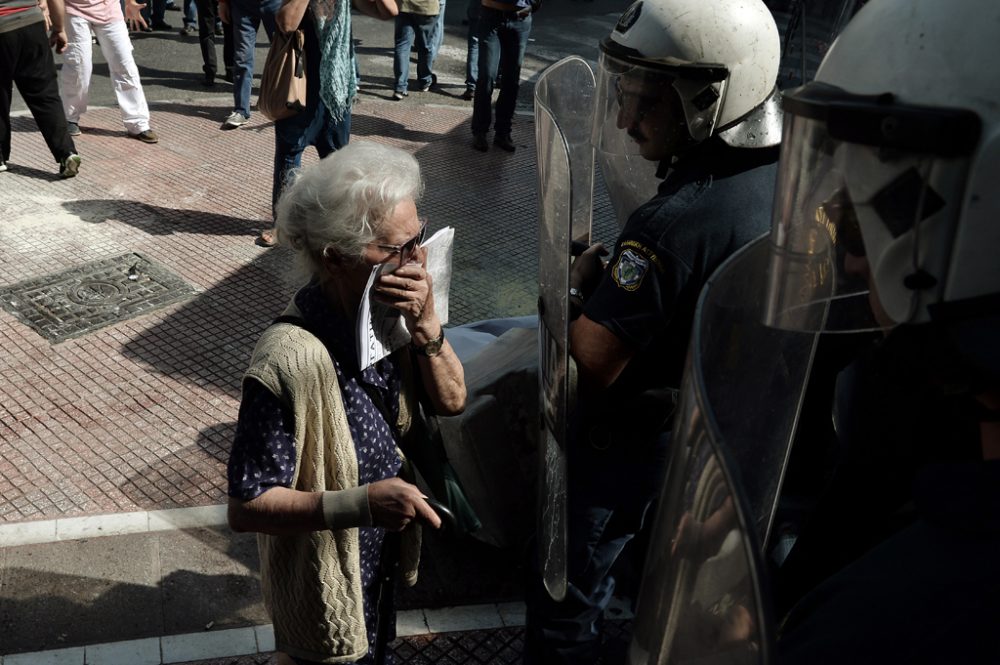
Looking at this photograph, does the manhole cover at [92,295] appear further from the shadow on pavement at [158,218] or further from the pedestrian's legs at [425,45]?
the pedestrian's legs at [425,45]

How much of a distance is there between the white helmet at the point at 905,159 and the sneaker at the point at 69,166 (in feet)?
21.0

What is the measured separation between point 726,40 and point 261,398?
59.3 inches

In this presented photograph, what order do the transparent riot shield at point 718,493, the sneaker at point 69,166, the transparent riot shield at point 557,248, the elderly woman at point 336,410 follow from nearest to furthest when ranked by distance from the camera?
1. the transparent riot shield at point 718,493
2. the elderly woman at point 336,410
3. the transparent riot shield at point 557,248
4. the sneaker at point 69,166

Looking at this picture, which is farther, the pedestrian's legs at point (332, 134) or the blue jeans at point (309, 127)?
the pedestrian's legs at point (332, 134)

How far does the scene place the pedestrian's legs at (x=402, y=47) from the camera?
9.73 m

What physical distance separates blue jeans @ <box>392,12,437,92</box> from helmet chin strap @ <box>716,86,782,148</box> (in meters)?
7.67

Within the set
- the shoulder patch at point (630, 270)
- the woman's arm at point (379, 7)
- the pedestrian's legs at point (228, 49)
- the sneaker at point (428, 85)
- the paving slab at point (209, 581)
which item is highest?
the woman's arm at point (379, 7)

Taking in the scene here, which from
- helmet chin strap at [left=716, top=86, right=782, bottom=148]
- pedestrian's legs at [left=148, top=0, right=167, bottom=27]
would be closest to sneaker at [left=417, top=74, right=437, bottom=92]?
pedestrian's legs at [left=148, top=0, right=167, bottom=27]

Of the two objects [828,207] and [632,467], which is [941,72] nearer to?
[828,207]

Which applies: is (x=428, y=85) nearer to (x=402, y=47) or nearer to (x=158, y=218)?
(x=402, y=47)

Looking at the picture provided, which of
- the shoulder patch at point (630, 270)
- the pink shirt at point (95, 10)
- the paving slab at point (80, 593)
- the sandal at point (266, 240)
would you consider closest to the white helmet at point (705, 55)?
the shoulder patch at point (630, 270)

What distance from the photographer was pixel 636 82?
2.56 metres

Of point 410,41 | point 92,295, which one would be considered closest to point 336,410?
point 92,295

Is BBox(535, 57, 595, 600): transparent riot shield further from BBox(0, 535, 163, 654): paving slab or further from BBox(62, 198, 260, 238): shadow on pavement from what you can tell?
BBox(62, 198, 260, 238): shadow on pavement
